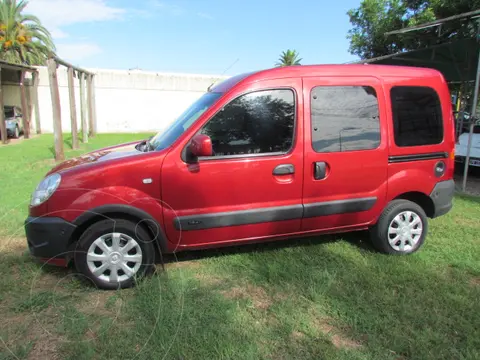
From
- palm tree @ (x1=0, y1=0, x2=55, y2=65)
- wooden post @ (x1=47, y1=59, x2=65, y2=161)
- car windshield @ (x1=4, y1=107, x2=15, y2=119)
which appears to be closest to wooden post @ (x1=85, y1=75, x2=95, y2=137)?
car windshield @ (x1=4, y1=107, x2=15, y2=119)

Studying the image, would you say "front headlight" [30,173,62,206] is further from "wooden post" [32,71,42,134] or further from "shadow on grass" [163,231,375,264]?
"wooden post" [32,71,42,134]

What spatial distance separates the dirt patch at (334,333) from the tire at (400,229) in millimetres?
1485

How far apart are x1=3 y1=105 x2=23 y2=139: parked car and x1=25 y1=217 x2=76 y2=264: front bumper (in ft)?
49.5

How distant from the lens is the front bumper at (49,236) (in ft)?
10.3

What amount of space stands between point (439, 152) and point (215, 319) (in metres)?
3.03

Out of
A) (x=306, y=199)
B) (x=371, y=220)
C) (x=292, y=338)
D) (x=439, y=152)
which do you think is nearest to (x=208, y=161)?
(x=306, y=199)

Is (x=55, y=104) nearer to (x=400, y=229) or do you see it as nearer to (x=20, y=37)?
(x=400, y=229)

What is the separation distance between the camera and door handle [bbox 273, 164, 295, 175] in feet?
11.5

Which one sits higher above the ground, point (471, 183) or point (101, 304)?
point (471, 183)

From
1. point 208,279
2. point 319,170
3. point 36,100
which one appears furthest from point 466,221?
point 36,100

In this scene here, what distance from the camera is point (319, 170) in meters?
3.65

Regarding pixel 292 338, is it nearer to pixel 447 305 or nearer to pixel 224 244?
pixel 224 244

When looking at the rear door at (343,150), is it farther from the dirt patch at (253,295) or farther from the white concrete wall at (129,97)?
the white concrete wall at (129,97)

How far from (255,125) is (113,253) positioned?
5.68 feet
